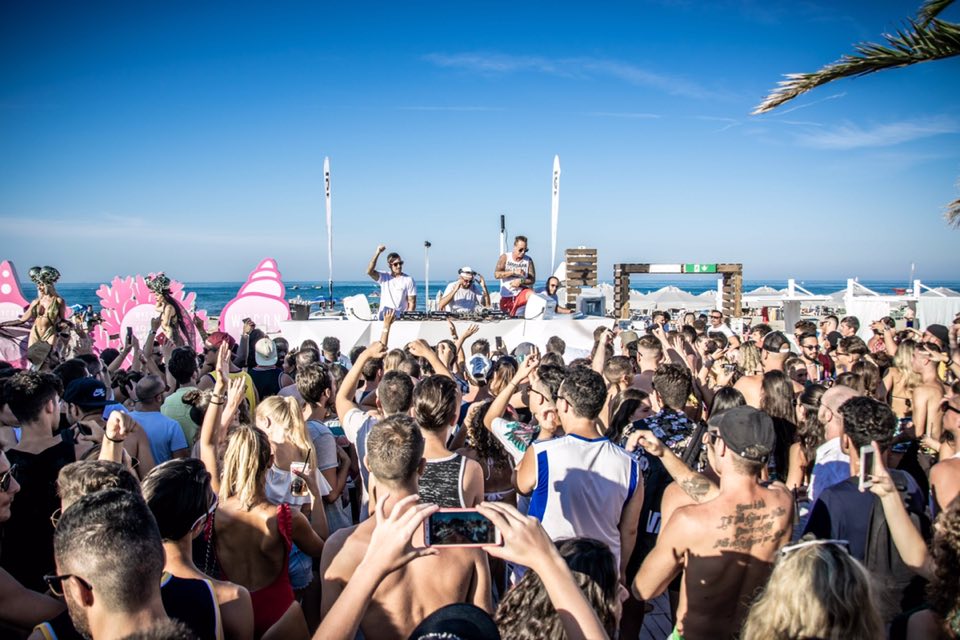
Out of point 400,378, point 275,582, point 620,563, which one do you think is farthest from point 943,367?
point 275,582

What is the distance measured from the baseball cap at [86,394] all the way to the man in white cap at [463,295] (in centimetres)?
728

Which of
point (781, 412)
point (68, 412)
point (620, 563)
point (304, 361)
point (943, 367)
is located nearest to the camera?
point (620, 563)

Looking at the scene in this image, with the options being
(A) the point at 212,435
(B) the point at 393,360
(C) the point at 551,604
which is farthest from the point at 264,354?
(C) the point at 551,604

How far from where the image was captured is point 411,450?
90.8 inches

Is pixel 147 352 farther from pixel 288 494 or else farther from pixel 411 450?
pixel 411 450

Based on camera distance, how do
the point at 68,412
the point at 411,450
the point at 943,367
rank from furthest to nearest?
the point at 943,367 < the point at 68,412 < the point at 411,450

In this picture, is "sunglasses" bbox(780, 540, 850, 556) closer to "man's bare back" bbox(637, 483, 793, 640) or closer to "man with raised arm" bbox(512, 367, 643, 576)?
"man's bare back" bbox(637, 483, 793, 640)

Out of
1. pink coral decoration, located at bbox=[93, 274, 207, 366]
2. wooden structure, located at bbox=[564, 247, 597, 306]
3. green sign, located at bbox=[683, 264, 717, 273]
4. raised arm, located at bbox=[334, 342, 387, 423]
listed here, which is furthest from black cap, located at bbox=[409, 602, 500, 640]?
green sign, located at bbox=[683, 264, 717, 273]

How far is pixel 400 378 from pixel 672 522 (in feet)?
6.60

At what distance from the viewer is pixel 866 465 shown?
7.42ft

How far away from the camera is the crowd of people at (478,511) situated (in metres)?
1.55

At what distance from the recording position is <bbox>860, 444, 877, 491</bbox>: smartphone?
88.0 inches

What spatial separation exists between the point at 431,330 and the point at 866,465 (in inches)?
327

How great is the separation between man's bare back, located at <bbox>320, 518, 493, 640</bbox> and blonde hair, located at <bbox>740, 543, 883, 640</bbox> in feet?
3.34
